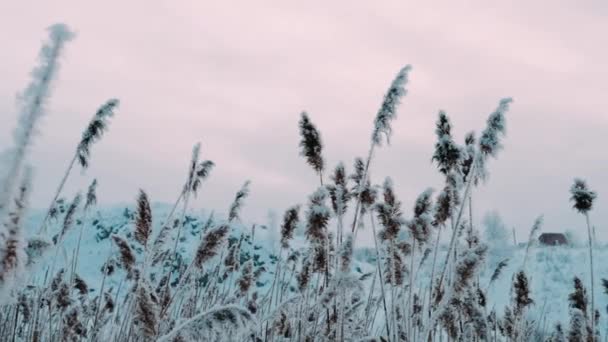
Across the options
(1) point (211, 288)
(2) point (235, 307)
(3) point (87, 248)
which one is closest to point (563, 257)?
(3) point (87, 248)

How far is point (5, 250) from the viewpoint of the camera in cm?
80

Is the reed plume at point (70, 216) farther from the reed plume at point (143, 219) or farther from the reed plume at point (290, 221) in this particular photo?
the reed plume at point (143, 219)

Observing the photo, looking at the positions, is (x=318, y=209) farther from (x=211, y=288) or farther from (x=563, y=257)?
(x=563, y=257)

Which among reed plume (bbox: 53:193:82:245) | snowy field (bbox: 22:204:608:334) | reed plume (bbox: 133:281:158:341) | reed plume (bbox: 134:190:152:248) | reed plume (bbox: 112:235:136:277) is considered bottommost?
reed plume (bbox: 133:281:158:341)

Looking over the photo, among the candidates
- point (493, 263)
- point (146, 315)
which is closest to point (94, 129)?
point (146, 315)

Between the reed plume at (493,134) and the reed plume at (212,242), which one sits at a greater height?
the reed plume at (493,134)

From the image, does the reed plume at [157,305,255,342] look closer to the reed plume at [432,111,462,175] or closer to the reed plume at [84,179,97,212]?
the reed plume at [432,111,462,175]

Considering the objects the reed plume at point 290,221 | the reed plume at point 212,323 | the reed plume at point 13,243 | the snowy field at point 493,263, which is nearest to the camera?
the reed plume at point 13,243

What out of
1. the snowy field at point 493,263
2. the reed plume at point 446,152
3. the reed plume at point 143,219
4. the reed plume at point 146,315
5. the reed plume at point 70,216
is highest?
the snowy field at point 493,263

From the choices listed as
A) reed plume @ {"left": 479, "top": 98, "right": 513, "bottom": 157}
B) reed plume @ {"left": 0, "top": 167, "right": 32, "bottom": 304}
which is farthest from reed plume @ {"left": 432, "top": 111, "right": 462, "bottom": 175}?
reed plume @ {"left": 0, "top": 167, "right": 32, "bottom": 304}

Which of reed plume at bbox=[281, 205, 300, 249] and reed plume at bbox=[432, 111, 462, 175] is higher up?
reed plume at bbox=[432, 111, 462, 175]

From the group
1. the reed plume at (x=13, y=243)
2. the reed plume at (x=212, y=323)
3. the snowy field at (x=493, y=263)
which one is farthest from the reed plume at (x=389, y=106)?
the snowy field at (x=493, y=263)

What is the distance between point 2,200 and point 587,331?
535cm

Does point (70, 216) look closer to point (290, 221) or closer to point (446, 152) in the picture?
point (290, 221)
